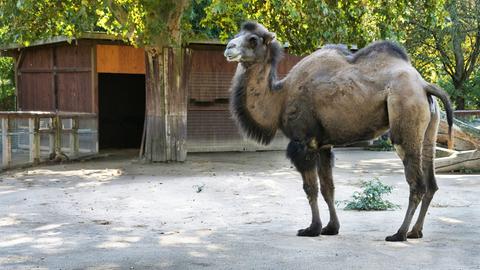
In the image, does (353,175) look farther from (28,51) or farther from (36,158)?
(28,51)

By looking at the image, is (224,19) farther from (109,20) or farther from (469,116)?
(469,116)

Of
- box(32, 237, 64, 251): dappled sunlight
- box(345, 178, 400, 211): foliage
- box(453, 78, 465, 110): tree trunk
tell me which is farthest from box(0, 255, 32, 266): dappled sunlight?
box(453, 78, 465, 110): tree trunk

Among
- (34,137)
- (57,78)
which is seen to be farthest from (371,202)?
(57,78)

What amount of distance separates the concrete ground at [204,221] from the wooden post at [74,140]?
3.75ft

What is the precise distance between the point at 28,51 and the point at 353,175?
11.0m

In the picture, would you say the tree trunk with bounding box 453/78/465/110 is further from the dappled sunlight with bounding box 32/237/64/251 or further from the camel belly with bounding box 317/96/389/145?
the dappled sunlight with bounding box 32/237/64/251

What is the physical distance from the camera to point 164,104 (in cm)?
1523

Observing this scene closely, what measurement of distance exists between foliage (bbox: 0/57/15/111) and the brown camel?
21.3 metres

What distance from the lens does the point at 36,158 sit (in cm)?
1557

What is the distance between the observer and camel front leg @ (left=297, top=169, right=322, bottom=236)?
7473 mm

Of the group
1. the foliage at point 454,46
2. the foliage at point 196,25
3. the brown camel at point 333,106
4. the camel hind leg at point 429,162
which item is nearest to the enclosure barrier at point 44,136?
the foliage at point 196,25

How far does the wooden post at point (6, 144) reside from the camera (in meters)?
14.8

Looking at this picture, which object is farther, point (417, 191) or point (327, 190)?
point (327, 190)

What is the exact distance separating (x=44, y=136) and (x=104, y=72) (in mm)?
3302
